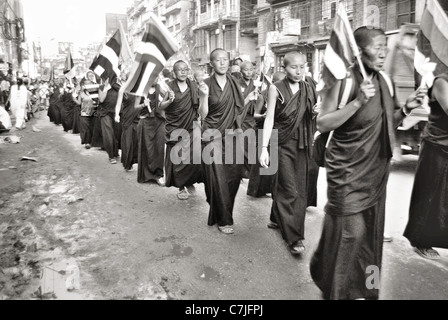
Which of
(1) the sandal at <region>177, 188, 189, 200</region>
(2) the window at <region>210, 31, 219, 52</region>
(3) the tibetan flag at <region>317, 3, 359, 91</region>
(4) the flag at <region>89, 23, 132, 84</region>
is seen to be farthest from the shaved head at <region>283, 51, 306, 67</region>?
(2) the window at <region>210, 31, 219, 52</region>

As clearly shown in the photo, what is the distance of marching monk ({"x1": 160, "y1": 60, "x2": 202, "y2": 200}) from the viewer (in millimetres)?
5906

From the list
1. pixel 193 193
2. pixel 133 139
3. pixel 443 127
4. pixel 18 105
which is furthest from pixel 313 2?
pixel 443 127

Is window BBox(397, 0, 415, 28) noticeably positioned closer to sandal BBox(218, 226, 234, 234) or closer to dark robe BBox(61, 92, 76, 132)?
dark robe BBox(61, 92, 76, 132)

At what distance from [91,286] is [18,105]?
14901 millimetres

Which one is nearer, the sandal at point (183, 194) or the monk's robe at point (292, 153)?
the monk's robe at point (292, 153)

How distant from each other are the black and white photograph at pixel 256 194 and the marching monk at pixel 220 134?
0.02 metres

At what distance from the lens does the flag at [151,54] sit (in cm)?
436

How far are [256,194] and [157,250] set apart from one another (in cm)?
227

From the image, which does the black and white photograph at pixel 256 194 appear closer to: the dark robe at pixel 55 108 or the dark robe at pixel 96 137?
the dark robe at pixel 96 137

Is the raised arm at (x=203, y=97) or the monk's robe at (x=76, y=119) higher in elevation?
the raised arm at (x=203, y=97)

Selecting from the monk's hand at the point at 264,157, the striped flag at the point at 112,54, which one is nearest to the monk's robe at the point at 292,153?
the monk's hand at the point at 264,157

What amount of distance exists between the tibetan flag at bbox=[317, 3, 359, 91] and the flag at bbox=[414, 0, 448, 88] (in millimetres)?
938

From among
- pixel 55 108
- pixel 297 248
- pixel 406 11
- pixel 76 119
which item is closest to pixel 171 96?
pixel 297 248
